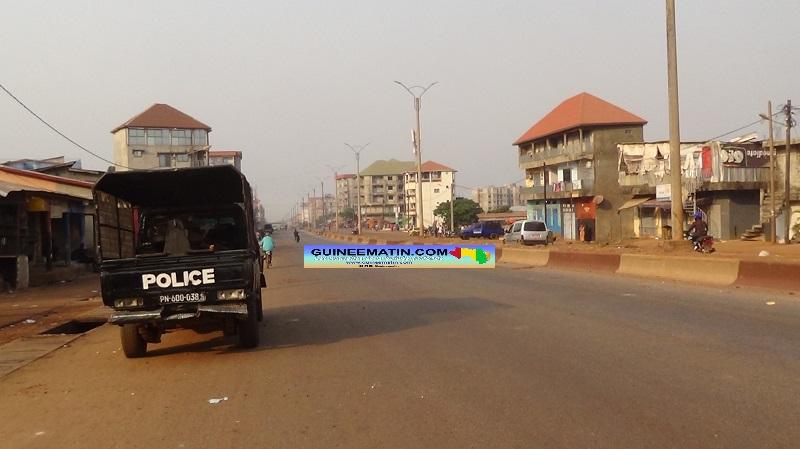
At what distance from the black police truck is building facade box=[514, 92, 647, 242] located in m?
46.2

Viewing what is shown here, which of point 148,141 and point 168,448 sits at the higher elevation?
point 148,141

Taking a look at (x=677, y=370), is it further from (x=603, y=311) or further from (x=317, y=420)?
(x=603, y=311)

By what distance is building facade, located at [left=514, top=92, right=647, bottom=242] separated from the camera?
5803cm

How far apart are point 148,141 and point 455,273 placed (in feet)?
270

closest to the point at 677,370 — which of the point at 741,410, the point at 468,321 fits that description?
the point at 741,410

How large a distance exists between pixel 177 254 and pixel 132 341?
1494mm

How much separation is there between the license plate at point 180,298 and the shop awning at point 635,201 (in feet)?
159

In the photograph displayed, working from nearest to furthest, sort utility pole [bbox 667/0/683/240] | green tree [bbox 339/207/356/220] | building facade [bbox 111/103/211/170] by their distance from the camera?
utility pole [bbox 667/0/683/240]
building facade [bbox 111/103/211/170]
green tree [bbox 339/207/356/220]

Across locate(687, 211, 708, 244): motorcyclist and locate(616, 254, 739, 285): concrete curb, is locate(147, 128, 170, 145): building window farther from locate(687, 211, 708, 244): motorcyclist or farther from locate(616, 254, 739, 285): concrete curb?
locate(616, 254, 739, 285): concrete curb

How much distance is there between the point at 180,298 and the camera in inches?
339

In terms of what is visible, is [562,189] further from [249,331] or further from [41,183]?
[249,331]

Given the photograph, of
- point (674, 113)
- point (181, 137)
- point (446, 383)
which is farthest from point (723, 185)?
point (181, 137)

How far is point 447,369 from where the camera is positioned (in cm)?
749

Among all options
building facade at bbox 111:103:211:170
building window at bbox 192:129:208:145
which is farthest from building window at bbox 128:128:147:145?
building window at bbox 192:129:208:145
